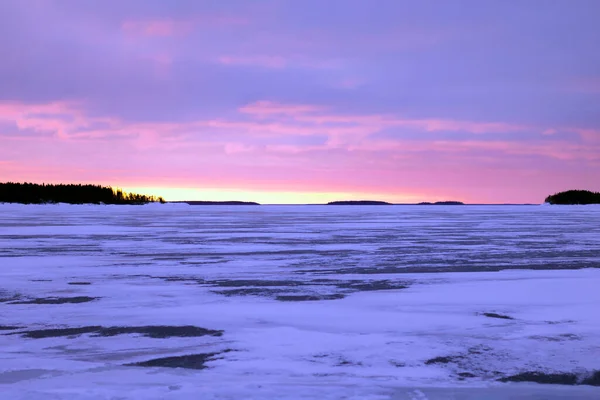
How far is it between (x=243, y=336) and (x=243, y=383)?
1206mm

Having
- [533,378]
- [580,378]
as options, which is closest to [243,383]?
[533,378]

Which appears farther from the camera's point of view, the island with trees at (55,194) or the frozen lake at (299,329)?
the island with trees at (55,194)

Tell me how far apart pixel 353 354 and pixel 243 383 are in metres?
0.89

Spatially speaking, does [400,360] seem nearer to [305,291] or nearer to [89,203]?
[305,291]

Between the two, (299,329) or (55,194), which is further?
(55,194)

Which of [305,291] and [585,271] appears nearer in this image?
[305,291]

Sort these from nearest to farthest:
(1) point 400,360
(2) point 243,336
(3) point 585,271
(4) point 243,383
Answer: (4) point 243,383, (1) point 400,360, (2) point 243,336, (3) point 585,271

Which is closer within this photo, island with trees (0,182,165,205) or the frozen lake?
the frozen lake

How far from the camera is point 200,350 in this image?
4.24 metres

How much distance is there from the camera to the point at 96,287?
7270 millimetres

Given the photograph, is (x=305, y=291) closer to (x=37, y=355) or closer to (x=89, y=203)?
(x=37, y=355)

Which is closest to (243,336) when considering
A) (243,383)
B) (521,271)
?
(243,383)

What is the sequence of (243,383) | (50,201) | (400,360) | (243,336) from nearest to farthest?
(243,383) → (400,360) → (243,336) → (50,201)

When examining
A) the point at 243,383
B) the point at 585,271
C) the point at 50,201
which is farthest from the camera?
the point at 50,201
